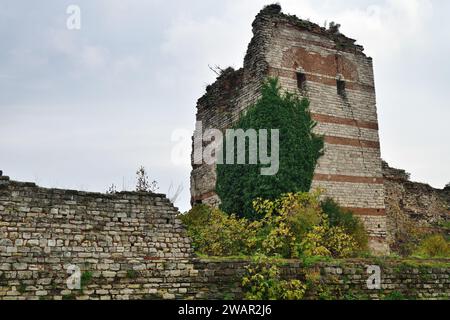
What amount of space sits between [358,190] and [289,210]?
457 centimetres

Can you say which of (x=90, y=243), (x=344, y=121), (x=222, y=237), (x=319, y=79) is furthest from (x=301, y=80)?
(x=90, y=243)

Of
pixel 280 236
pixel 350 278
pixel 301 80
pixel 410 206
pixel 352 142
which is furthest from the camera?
pixel 410 206

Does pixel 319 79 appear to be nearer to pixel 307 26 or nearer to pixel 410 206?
pixel 307 26

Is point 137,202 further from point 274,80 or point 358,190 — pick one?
point 358,190

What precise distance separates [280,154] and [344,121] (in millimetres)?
3110

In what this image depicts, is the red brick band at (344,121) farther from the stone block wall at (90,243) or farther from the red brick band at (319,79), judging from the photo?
the stone block wall at (90,243)

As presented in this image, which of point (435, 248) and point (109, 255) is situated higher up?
point (435, 248)

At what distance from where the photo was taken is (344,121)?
17969 mm

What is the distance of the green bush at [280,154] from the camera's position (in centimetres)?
1606

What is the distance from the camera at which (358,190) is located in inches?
687

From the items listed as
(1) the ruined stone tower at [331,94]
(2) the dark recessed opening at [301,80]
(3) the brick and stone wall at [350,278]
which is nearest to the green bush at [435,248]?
Result: (1) the ruined stone tower at [331,94]

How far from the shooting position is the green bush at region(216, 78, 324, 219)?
16.1 metres

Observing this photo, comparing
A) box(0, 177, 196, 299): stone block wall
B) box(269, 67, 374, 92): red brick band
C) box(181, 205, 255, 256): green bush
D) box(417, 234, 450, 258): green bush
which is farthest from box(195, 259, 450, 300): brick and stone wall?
box(269, 67, 374, 92): red brick band

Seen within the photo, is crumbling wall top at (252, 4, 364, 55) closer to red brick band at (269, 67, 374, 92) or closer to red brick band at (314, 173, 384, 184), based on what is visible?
red brick band at (269, 67, 374, 92)
